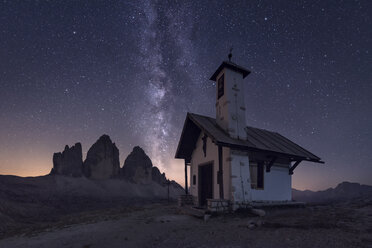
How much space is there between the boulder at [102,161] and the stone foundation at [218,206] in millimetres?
106231

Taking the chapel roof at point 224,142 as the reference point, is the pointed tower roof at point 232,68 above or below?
above

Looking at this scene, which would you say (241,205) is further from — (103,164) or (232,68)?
(103,164)

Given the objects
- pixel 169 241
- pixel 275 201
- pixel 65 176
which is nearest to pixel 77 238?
pixel 169 241

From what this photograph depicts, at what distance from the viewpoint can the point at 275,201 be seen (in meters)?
12.6

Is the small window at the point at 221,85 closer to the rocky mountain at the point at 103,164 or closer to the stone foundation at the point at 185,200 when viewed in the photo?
the stone foundation at the point at 185,200

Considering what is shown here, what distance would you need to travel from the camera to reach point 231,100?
12.6m

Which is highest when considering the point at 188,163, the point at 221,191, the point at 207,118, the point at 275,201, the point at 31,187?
the point at 207,118

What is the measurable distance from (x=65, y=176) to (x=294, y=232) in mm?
112627

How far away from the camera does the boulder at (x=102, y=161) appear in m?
105

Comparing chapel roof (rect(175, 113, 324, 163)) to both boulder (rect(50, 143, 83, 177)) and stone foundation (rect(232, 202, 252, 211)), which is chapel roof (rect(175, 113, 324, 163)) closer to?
stone foundation (rect(232, 202, 252, 211))

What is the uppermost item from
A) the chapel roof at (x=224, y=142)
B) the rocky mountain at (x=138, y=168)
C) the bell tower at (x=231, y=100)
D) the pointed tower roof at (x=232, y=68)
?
the pointed tower roof at (x=232, y=68)

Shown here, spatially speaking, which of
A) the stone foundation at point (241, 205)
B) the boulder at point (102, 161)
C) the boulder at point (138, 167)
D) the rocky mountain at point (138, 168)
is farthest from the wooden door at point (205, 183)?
the boulder at point (138, 167)

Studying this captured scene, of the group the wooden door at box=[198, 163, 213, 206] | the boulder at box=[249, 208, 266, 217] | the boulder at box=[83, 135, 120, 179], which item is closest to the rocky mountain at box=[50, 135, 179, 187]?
the boulder at box=[83, 135, 120, 179]

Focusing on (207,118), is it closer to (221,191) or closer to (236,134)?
(236,134)
